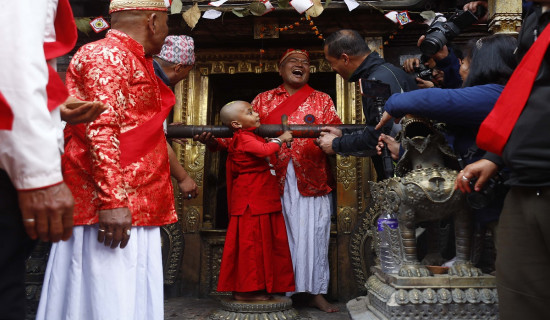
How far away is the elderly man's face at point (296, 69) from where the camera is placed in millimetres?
4746

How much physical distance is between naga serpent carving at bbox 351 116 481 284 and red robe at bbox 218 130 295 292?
1328 millimetres

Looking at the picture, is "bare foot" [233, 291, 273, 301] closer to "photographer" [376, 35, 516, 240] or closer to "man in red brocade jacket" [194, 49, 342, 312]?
"man in red brocade jacket" [194, 49, 342, 312]

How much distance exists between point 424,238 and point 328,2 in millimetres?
2158

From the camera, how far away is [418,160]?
294 cm

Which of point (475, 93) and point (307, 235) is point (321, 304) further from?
point (475, 93)

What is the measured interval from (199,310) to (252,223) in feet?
3.03

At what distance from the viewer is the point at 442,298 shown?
2.64 metres

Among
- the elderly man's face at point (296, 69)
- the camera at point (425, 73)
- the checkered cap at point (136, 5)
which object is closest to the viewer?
the checkered cap at point (136, 5)

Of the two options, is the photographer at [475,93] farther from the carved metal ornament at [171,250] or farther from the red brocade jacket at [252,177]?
the carved metal ornament at [171,250]

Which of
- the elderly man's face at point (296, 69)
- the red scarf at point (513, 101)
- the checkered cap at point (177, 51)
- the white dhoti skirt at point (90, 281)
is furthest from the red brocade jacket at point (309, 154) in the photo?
the red scarf at point (513, 101)

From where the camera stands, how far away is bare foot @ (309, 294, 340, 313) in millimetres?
4211

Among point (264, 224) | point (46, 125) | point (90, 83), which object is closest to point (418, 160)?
point (264, 224)

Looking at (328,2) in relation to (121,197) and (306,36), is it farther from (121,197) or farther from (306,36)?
(121,197)

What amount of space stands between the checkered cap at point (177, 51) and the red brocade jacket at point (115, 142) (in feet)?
4.83
